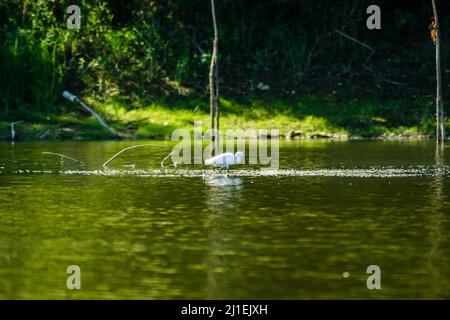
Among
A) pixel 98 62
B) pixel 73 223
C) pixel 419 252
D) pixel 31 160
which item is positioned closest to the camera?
pixel 419 252

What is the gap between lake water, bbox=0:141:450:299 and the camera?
17.0 meters

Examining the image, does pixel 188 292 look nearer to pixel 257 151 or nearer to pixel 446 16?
pixel 257 151

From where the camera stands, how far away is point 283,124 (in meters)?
52.0

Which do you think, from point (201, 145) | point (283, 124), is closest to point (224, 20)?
point (283, 124)

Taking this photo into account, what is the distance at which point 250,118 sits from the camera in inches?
2068

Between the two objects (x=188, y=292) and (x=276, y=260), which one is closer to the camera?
(x=188, y=292)

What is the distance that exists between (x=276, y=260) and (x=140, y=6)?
1601 inches

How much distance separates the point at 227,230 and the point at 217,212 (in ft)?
8.92

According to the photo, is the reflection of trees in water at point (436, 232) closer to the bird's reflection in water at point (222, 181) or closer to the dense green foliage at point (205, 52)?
the bird's reflection in water at point (222, 181)

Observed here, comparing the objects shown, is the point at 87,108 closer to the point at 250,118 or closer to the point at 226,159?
the point at 250,118

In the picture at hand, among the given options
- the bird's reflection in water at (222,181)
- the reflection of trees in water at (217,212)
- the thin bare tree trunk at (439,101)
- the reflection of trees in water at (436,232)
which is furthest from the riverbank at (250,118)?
the reflection of trees in water at (217,212)

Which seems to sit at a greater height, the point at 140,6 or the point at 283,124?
the point at 140,6

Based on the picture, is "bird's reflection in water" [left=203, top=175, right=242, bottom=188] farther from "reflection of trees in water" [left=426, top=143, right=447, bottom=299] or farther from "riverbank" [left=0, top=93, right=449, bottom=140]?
"riverbank" [left=0, top=93, right=449, bottom=140]

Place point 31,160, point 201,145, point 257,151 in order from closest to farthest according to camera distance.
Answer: point 31,160
point 257,151
point 201,145
